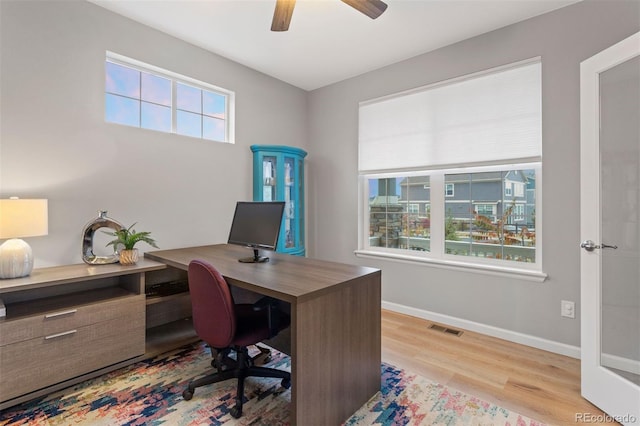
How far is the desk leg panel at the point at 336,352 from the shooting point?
1427 mm

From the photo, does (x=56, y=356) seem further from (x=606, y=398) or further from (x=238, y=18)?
(x=606, y=398)

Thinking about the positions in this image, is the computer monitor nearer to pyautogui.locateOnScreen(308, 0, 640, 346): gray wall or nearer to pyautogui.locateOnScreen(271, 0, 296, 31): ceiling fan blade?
pyautogui.locateOnScreen(271, 0, 296, 31): ceiling fan blade

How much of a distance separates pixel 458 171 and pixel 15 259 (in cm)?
346

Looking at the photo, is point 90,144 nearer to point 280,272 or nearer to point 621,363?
point 280,272

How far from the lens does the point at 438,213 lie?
10.3 ft

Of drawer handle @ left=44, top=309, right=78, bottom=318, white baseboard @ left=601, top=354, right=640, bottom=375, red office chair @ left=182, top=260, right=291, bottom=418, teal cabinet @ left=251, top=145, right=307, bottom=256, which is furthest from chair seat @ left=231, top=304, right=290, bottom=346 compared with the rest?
white baseboard @ left=601, top=354, right=640, bottom=375

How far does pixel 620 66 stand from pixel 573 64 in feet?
2.09

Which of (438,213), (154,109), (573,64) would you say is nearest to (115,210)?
(154,109)

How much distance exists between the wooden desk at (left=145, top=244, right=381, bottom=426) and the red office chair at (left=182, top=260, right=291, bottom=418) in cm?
12

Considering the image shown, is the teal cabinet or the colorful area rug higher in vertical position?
the teal cabinet

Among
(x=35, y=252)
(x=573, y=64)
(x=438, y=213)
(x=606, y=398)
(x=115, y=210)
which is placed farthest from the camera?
(x=438, y=213)

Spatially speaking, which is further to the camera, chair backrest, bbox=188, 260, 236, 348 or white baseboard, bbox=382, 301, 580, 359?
white baseboard, bbox=382, 301, 580, 359

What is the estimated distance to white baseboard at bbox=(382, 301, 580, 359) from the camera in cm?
242

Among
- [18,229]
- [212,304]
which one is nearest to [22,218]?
[18,229]
